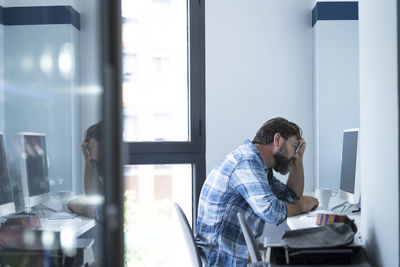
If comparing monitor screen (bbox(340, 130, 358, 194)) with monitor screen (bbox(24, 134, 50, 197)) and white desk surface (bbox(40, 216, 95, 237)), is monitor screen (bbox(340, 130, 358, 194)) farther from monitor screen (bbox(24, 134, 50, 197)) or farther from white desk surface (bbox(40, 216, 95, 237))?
monitor screen (bbox(24, 134, 50, 197))

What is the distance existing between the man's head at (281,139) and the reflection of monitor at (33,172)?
45.8 inches

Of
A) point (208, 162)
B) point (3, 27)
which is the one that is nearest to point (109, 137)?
point (3, 27)

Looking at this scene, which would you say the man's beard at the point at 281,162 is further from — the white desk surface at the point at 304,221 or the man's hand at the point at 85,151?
the man's hand at the point at 85,151

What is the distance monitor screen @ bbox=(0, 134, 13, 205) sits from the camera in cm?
213

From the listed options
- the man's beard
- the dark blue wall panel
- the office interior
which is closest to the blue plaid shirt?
the man's beard

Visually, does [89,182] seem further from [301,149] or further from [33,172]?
[301,149]

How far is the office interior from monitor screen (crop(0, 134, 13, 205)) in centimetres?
3

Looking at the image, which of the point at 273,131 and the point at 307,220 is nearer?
the point at 307,220

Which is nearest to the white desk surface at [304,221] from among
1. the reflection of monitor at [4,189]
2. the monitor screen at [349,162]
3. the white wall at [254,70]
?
the monitor screen at [349,162]

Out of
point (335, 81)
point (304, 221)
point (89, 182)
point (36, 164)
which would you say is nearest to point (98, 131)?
point (89, 182)

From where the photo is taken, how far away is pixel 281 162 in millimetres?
2734

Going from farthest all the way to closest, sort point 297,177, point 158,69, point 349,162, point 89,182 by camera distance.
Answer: point 158,69 < point 297,177 < point 349,162 < point 89,182

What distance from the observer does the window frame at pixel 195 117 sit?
3.08 metres

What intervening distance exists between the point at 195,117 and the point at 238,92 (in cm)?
34
